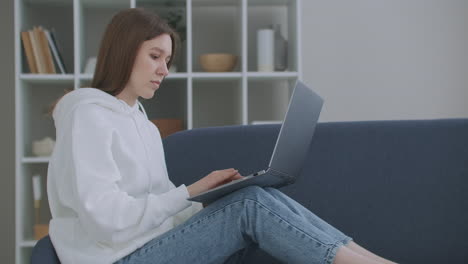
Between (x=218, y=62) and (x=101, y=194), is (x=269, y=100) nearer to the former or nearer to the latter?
(x=218, y=62)

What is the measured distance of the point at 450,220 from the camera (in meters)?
2.08

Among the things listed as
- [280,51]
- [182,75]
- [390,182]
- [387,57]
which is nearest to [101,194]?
[390,182]

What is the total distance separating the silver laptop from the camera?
61.1 inches

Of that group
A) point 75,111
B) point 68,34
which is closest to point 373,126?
point 75,111

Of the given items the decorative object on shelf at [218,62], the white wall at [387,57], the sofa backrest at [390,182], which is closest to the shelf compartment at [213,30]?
the decorative object on shelf at [218,62]

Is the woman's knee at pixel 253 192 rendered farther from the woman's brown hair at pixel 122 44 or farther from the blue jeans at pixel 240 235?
the woman's brown hair at pixel 122 44

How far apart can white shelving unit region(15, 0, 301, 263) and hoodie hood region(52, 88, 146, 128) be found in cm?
159

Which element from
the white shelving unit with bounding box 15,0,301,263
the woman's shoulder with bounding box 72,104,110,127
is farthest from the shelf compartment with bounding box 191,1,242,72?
the woman's shoulder with bounding box 72,104,110,127

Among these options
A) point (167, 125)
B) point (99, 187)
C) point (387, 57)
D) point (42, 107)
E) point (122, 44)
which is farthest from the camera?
point (387, 57)

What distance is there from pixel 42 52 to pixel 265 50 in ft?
3.97

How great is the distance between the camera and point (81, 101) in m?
1.59

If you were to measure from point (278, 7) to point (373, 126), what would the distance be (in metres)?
1.82

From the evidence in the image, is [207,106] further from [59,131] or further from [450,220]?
[59,131]

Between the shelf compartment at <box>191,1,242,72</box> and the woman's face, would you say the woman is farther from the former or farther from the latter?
the shelf compartment at <box>191,1,242,72</box>
